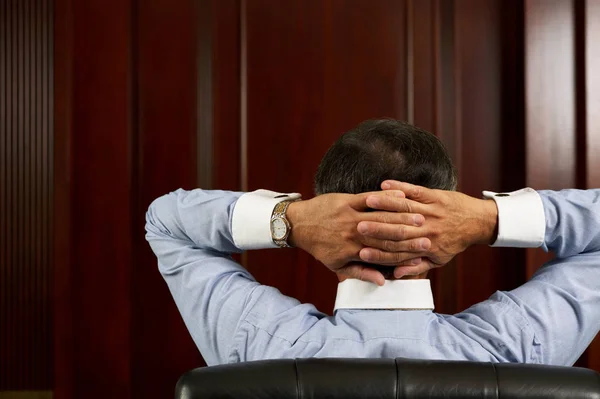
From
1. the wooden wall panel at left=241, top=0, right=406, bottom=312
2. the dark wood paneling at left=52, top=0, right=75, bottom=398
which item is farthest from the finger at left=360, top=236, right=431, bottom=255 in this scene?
the dark wood paneling at left=52, top=0, right=75, bottom=398

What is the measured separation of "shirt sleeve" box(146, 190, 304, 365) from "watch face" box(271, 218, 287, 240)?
0.01 meters

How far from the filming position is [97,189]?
191 centimetres

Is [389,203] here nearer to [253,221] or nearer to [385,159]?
[385,159]

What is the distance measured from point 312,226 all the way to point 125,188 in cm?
102

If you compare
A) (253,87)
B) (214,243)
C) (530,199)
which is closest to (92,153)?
(253,87)

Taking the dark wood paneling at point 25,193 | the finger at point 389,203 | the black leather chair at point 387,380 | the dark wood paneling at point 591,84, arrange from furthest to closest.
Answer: the dark wood paneling at point 25,193 → the dark wood paneling at point 591,84 → the finger at point 389,203 → the black leather chair at point 387,380

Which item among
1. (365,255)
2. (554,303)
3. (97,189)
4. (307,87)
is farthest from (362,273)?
(97,189)

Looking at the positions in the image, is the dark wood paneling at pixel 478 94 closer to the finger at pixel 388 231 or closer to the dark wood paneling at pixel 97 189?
the dark wood paneling at pixel 97 189

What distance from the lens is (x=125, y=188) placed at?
6.27ft

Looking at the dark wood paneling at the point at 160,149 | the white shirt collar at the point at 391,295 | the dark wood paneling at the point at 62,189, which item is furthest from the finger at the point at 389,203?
the dark wood paneling at the point at 62,189

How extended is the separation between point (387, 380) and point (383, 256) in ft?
0.89

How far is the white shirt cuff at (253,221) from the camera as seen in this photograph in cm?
105

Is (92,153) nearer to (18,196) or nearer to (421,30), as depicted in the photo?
(18,196)

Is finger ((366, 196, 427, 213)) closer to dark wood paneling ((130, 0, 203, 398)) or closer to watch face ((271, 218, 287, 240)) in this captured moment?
watch face ((271, 218, 287, 240))
